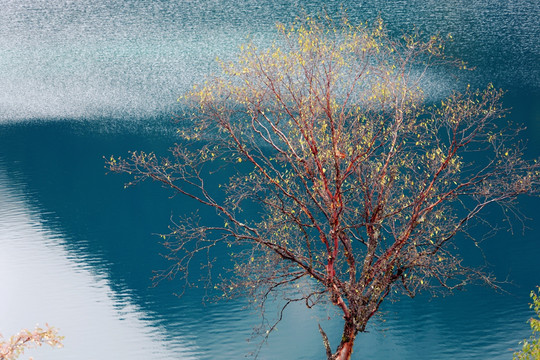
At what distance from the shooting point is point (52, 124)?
1620 inches

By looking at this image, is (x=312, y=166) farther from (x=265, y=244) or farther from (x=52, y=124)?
(x=52, y=124)

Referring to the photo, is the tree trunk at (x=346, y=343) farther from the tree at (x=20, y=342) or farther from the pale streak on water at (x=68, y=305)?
the pale streak on water at (x=68, y=305)

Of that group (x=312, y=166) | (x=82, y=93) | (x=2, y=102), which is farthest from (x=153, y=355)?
(x=2, y=102)

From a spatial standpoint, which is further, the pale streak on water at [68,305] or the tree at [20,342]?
the pale streak on water at [68,305]

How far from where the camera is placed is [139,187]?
106ft

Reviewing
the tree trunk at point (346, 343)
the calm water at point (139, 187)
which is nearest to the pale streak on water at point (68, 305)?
the calm water at point (139, 187)

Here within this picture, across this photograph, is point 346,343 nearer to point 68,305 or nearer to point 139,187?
point 68,305

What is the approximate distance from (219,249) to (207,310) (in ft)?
15.3

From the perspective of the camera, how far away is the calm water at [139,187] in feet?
61.5

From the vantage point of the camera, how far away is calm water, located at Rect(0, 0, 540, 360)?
1875 cm

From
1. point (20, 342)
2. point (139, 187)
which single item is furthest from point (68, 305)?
point (20, 342)

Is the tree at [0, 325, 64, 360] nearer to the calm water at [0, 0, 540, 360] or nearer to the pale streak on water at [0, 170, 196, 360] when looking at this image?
the calm water at [0, 0, 540, 360]

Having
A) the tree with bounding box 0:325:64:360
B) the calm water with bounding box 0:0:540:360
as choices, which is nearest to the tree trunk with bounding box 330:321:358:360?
the calm water with bounding box 0:0:540:360

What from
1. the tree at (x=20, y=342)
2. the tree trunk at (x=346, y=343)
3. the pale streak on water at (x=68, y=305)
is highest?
the tree at (x=20, y=342)
